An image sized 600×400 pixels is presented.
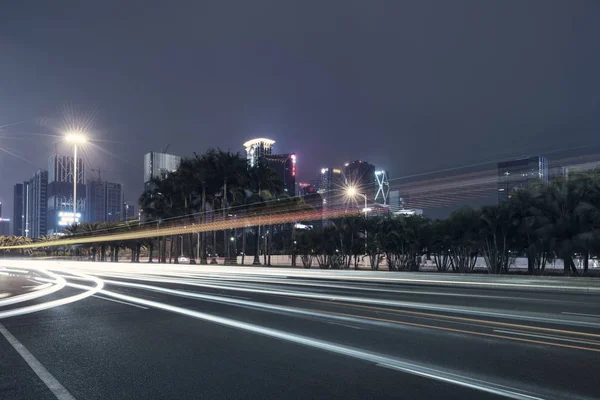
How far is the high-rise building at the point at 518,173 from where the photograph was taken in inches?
1313

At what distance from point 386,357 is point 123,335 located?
560 centimetres

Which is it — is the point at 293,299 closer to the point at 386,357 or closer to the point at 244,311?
the point at 244,311

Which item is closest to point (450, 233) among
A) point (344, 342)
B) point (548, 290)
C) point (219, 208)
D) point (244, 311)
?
point (548, 290)

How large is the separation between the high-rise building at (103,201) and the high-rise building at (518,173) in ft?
461

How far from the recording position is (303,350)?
8227 millimetres

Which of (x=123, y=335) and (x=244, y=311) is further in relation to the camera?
(x=244, y=311)

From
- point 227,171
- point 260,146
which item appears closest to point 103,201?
point 260,146

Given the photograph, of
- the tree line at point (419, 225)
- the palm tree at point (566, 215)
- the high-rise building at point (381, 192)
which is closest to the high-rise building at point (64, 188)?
the tree line at point (419, 225)

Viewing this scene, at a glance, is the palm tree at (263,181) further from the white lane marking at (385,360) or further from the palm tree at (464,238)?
the white lane marking at (385,360)

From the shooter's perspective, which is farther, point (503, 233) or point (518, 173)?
point (518, 173)

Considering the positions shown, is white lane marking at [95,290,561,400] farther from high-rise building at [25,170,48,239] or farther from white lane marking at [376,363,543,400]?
high-rise building at [25,170,48,239]

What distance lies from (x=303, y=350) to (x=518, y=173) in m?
32.0

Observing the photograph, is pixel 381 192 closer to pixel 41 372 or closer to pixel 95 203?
pixel 41 372

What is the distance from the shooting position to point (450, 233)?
3547 centimetres
